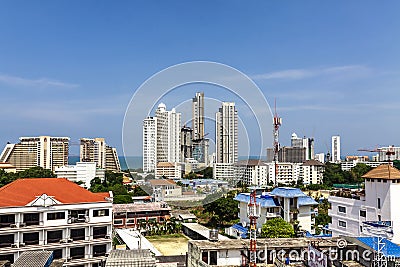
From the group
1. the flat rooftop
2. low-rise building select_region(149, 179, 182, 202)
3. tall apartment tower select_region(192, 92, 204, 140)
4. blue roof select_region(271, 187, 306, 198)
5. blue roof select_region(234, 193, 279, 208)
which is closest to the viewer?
the flat rooftop

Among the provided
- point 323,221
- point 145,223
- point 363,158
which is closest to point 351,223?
point 323,221

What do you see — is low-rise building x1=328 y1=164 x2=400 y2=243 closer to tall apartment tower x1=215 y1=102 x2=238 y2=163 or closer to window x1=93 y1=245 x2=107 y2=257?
tall apartment tower x1=215 y1=102 x2=238 y2=163

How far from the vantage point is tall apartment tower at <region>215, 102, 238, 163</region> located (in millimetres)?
7145

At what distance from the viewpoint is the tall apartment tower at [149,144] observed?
6.73 metres

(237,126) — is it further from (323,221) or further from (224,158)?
(323,221)

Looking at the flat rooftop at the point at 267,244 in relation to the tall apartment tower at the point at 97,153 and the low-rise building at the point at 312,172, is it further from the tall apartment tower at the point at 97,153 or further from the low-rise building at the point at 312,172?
the tall apartment tower at the point at 97,153

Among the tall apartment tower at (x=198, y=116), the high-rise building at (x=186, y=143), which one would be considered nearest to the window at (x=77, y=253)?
the high-rise building at (x=186, y=143)

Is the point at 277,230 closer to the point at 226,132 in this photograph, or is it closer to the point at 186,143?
the point at 226,132

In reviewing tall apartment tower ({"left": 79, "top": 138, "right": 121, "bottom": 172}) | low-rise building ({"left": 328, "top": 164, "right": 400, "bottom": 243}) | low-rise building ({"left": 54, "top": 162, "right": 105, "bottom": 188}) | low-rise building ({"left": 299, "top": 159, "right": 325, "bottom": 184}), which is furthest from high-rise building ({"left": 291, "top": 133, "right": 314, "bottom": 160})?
low-rise building ({"left": 328, "top": 164, "right": 400, "bottom": 243})

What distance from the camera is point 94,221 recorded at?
292 inches

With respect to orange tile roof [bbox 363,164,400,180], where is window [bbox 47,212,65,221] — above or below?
below

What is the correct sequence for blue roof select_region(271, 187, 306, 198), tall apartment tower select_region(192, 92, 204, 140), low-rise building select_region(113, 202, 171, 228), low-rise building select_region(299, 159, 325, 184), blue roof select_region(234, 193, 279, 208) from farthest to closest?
low-rise building select_region(299, 159, 325, 184) → low-rise building select_region(113, 202, 171, 228) → blue roof select_region(234, 193, 279, 208) → blue roof select_region(271, 187, 306, 198) → tall apartment tower select_region(192, 92, 204, 140)

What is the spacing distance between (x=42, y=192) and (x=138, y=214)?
597 centimetres

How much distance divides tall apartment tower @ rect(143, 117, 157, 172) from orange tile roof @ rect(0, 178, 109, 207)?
1659mm
